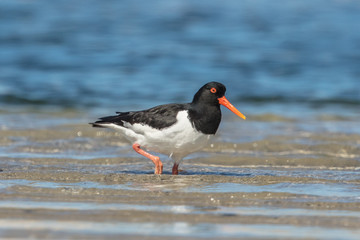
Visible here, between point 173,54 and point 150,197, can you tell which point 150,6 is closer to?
point 173,54

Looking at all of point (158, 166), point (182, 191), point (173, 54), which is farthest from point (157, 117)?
point (173, 54)

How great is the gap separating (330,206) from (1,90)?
34.4ft

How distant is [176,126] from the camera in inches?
259

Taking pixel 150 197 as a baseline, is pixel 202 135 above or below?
above

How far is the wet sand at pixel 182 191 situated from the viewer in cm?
418

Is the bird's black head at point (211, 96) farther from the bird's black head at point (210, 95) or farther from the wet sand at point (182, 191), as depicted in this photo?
the wet sand at point (182, 191)

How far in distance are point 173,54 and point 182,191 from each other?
522 inches

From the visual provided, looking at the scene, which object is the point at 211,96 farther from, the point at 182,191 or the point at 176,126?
the point at 182,191

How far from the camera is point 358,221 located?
4.47 m

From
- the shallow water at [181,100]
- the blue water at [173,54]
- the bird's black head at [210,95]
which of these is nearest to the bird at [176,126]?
the bird's black head at [210,95]

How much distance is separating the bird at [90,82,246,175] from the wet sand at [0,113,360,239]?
0.38m

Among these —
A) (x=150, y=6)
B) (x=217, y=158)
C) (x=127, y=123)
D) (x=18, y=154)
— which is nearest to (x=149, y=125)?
(x=127, y=123)

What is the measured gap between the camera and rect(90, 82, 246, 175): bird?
21.7 feet

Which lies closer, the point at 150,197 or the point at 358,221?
the point at 358,221
